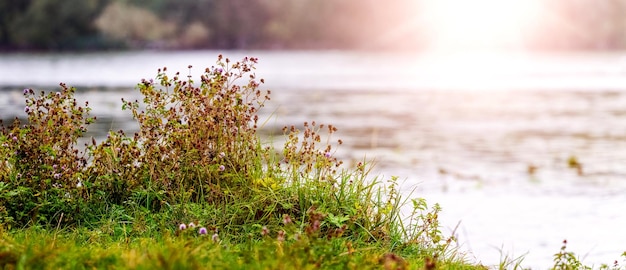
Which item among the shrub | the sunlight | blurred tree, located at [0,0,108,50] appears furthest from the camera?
blurred tree, located at [0,0,108,50]

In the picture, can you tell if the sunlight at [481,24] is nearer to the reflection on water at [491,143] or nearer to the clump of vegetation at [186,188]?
the reflection on water at [491,143]

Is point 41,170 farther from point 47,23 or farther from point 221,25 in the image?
point 221,25

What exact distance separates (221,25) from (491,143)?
266 ft

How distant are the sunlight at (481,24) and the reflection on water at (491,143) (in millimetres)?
53814

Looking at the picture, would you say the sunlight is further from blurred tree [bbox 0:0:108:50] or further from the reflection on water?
the reflection on water

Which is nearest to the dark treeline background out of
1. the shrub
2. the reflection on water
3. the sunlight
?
the sunlight

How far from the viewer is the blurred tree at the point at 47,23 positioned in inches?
3467

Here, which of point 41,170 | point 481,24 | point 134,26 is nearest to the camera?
point 41,170

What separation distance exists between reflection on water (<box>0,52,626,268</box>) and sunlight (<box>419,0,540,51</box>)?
53.8 metres

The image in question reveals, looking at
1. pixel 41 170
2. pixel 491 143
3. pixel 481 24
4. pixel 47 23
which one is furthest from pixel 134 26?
pixel 41 170

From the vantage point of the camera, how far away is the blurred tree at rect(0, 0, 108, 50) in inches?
3467

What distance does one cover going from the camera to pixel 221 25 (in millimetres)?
94625

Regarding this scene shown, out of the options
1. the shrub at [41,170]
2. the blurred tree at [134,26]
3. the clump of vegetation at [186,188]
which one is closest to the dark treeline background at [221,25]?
the blurred tree at [134,26]

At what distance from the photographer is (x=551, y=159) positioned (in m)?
13.5
